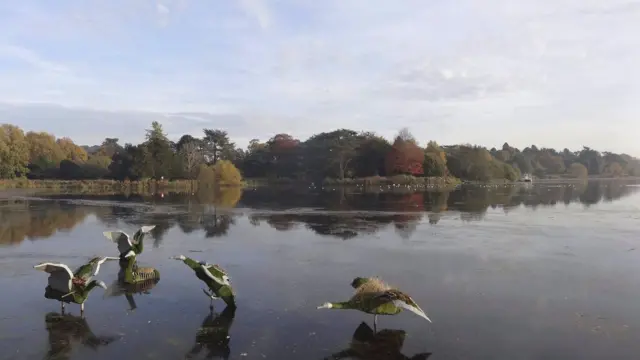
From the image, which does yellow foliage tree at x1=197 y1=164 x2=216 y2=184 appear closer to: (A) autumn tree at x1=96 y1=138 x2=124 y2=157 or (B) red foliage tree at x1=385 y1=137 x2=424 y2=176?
(B) red foliage tree at x1=385 y1=137 x2=424 y2=176

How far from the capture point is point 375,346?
6.82 metres

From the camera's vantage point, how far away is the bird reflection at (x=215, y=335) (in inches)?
258

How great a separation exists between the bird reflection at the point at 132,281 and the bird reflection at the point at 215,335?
2.28 meters

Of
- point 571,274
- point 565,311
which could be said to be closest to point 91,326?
point 565,311

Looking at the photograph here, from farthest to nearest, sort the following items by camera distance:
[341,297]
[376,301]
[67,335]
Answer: [341,297], [67,335], [376,301]

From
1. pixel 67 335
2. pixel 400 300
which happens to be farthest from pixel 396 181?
pixel 67 335

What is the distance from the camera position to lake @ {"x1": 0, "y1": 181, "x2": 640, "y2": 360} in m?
6.78

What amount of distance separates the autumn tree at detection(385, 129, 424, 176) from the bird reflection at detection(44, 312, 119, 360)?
223 feet

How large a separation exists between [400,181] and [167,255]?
60.2 m

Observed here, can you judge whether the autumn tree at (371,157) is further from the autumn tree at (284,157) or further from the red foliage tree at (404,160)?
the autumn tree at (284,157)

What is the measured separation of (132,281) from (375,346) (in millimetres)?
5770

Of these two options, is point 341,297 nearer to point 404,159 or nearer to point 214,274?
point 214,274

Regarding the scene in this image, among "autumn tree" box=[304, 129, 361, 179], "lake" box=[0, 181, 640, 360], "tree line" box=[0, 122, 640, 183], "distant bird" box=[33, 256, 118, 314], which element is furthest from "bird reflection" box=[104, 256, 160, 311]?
"autumn tree" box=[304, 129, 361, 179]

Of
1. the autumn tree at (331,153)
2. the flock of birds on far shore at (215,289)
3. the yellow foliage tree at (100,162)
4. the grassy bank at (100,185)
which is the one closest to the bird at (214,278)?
the flock of birds on far shore at (215,289)
